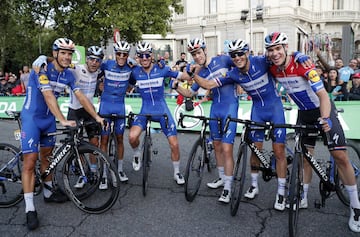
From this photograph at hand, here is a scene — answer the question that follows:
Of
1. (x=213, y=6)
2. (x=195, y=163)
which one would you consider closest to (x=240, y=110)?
(x=195, y=163)

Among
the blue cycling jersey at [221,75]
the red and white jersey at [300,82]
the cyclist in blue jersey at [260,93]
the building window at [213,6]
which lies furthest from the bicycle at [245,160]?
the building window at [213,6]

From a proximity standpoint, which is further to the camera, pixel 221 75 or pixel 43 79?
pixel 221 75

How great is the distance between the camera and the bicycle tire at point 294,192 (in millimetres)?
3268

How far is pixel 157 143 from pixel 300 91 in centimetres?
476

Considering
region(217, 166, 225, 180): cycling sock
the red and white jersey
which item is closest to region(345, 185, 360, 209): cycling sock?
the red and white jersey

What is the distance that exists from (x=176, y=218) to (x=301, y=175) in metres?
1.57

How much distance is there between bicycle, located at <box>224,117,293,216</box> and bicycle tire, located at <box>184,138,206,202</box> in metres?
0.63

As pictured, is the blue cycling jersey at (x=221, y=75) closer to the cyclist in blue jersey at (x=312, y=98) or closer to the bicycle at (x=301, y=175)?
the cyclist in blue jersey at (x=312, y=98)

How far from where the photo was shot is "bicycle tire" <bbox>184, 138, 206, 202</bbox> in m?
4.39

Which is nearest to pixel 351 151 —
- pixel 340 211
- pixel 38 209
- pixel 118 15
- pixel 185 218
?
pixel 340 211

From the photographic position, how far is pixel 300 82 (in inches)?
146

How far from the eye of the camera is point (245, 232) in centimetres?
354

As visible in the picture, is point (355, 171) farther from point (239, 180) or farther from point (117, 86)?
point (117, 86)

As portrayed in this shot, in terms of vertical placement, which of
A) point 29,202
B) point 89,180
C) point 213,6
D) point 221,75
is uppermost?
point 213,6
